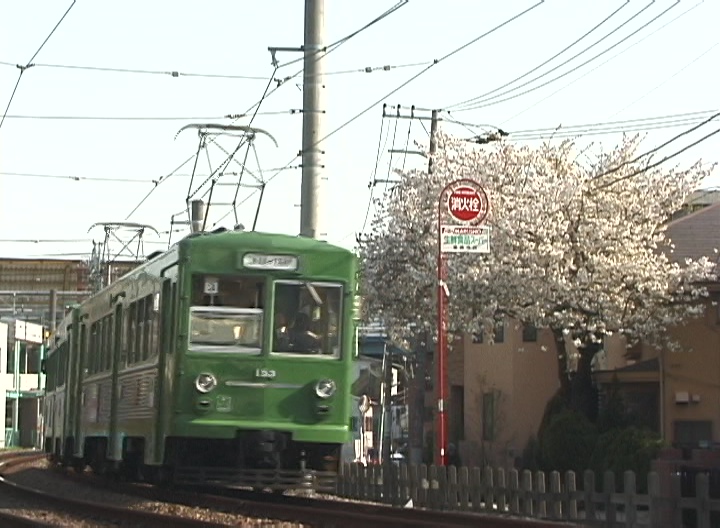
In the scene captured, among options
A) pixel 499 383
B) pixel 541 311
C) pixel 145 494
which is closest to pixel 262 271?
pixel 145 494

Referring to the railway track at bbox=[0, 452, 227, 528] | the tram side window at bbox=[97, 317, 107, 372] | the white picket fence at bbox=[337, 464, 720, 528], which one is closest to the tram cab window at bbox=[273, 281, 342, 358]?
the railway track at bbox=[0, 452, 227, 528]

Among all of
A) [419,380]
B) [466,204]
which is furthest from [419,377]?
[466,204]

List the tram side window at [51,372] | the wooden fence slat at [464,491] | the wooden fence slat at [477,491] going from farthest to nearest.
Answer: the tram side window at [51,372] < the wooden fence slat at [464,491] < the wooden fence slat at [477,491]

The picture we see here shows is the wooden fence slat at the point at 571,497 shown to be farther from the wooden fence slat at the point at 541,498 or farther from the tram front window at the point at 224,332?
the tram front window at the point at 224,332

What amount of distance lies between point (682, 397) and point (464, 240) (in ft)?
45.2

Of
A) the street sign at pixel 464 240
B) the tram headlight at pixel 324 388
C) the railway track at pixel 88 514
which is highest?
the street sign at pixel 464 240

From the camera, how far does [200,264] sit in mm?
15383

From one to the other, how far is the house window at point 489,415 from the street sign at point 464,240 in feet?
68.7

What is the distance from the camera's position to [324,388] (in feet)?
51.1

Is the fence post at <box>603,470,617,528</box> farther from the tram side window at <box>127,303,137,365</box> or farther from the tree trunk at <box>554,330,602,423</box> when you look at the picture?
the tree trunk at <box>554,330,602,423</box>

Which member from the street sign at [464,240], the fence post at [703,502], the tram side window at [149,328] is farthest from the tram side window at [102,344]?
the fence post at [703,502]

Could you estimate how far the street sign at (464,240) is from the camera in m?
17.2

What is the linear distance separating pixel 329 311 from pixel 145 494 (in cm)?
513

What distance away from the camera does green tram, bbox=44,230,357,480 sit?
15281mm
